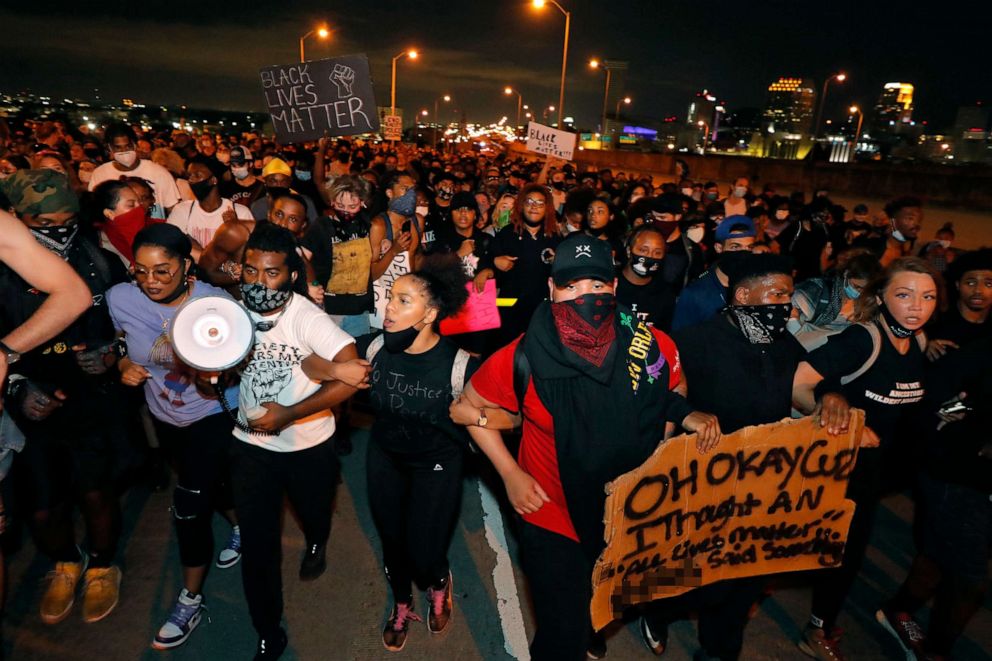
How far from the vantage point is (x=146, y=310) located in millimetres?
3389

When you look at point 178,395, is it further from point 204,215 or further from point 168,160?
point 168,160

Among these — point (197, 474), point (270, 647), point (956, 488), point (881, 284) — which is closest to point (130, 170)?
point (197, 474)

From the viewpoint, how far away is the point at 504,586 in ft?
13.5

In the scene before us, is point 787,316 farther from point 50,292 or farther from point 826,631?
point 50,292

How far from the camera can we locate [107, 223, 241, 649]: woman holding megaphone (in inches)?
132

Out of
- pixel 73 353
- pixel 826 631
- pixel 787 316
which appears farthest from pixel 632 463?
pixel 73 353

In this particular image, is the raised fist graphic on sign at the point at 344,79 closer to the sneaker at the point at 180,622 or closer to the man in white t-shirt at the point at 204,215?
the man in white t-shirt at the point at 204,215

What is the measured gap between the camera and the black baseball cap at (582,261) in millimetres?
2703

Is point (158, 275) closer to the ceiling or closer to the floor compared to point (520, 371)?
closer to the ceiling

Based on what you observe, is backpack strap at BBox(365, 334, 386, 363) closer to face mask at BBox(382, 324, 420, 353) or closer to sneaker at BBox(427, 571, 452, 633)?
face mask at BBox(382, 324, 420, 353)

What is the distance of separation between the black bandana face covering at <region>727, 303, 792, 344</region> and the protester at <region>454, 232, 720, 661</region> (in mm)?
616

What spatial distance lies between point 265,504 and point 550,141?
9.61 meters

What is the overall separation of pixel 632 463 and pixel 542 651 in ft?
3.08

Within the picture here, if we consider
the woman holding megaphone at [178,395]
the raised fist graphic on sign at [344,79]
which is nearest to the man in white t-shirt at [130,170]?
the raised fist graphic on sign at [344,79]
